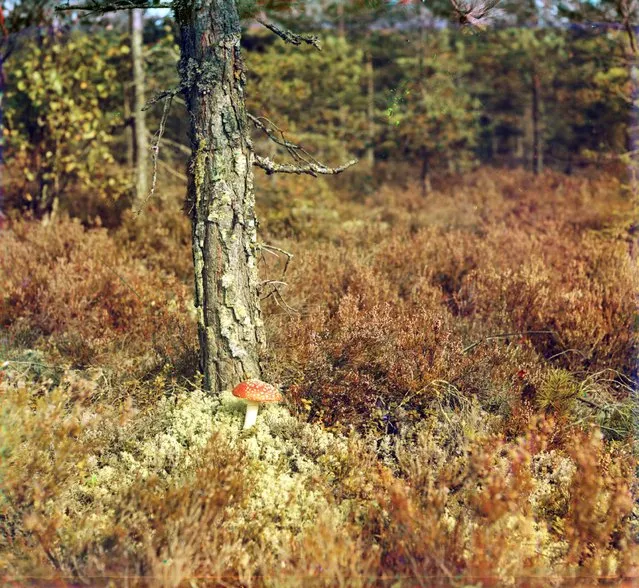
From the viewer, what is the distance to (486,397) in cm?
397

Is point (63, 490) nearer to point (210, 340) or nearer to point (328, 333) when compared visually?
point (210, 340)

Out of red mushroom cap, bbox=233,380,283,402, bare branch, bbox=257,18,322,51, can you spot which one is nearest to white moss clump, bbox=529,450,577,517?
red mushroom cap, bbox=233,380,283,402

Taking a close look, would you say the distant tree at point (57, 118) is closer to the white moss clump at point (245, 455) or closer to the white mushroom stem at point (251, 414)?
the white moss clump at point (245, 455)

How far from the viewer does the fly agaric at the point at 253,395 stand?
3.44 meters

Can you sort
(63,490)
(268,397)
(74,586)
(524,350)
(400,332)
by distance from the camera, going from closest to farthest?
(74,586) < (63,490) < (268,397) < (400,332) < (524,350)

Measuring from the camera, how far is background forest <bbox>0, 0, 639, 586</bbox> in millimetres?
2607

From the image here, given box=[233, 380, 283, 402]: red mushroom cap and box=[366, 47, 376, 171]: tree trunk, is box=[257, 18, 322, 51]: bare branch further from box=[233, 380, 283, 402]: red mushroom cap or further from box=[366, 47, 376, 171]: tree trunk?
box=[366, 47, 376, 171]: tree trunk

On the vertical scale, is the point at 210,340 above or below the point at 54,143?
below

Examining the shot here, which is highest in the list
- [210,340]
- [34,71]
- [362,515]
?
[34,71]

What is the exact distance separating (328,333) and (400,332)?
58 centimetres

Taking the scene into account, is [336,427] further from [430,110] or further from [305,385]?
[430,110]

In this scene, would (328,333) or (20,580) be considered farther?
(328,333)

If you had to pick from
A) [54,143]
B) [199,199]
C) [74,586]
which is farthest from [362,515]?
[54,143]

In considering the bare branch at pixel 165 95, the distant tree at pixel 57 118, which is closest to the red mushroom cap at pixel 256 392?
the bare branch at pixel 165 95
